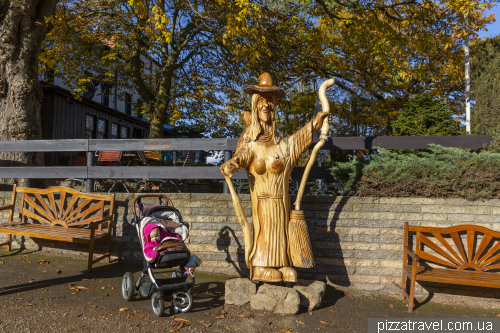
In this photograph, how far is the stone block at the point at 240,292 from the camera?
12.3ft

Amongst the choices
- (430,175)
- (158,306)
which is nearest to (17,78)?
(158,306)

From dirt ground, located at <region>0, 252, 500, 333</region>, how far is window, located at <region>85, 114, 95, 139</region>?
40.7 feet

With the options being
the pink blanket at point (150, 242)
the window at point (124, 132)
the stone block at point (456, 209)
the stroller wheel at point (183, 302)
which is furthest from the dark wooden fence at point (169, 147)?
the window at point (124, 132)

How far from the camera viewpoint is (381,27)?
782 cm

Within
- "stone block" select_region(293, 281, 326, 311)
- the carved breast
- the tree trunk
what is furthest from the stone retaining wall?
the tree trunk

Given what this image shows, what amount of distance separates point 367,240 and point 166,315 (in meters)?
2.67

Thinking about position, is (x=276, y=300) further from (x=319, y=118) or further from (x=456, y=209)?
(x=456, y=209)

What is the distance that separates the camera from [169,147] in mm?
5320

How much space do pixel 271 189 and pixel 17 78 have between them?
5.57 metres

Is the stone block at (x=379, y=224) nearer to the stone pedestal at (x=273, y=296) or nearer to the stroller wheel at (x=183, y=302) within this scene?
the stone pedestal at (x=273, y=296)

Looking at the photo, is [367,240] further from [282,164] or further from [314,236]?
[282,164]

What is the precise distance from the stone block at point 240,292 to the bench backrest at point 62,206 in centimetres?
240

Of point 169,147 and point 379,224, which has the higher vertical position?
point 169,147

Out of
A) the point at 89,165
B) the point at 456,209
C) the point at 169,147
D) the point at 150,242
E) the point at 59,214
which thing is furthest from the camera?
the point at 89,165
